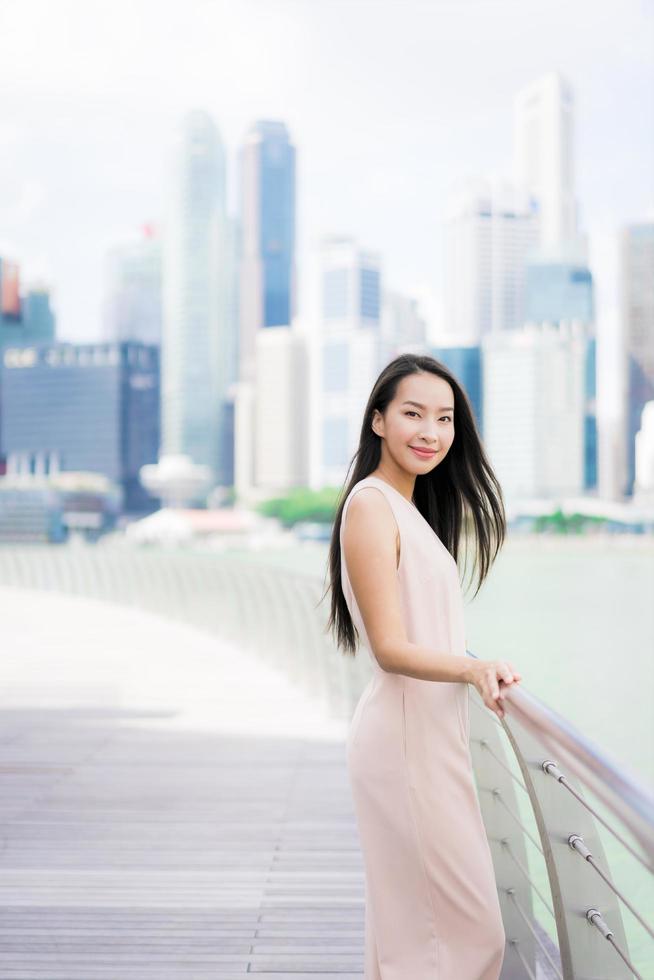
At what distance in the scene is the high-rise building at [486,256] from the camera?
495 ft

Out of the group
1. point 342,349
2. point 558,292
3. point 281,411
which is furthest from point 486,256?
point 281,411

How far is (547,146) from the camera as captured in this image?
165 m

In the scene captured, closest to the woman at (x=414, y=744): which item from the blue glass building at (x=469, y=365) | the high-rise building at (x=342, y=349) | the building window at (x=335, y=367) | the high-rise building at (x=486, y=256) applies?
the high-rise building at (x=342, y=349)

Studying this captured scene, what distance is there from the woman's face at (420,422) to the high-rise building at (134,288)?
6190 inches

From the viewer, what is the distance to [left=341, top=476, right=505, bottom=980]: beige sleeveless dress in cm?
162

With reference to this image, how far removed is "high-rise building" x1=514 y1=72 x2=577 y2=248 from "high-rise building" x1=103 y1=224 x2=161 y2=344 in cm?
5450

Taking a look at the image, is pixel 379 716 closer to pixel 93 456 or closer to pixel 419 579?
pixel 419 579

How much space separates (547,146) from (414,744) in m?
174

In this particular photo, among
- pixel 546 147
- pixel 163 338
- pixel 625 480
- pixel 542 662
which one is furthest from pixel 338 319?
pixel 542 662

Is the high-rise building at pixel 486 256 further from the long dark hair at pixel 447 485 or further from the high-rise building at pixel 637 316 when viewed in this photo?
the long dark hair at pixel 447 485

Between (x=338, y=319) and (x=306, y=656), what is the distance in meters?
129

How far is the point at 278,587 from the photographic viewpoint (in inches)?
328

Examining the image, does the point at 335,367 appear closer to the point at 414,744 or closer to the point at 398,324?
the point at 398,324

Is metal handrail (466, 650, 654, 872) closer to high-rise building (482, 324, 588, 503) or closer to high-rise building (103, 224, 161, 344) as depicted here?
high-rise building (482, 324, 588, 503)
